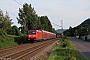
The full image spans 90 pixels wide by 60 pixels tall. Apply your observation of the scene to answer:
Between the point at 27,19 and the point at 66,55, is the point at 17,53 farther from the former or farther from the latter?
the point at 27,19

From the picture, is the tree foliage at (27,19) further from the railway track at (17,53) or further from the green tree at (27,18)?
the railway track at (17,53)

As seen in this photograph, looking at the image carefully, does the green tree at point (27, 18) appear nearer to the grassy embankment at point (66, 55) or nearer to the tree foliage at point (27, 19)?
the tree foliage at point (27, 19)

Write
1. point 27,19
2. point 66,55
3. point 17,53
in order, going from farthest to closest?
1. point 27,19
2. point 17,53
3. point 66,55

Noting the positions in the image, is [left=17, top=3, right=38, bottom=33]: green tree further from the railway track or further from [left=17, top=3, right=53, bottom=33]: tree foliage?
the railway track

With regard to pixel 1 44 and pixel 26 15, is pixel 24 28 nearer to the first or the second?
pixel 26 15

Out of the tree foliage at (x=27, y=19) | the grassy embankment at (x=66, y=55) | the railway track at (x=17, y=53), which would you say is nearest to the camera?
the grassy embankment at (x=66, y=55)

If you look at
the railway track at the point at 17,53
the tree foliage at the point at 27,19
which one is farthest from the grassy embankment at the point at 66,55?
the tree foliage at the point at 27,19

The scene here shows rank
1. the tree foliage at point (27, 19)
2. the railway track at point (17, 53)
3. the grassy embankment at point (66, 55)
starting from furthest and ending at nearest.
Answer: the tree foliage at point (27, 19) → the railway track at point (17, 53) → the grassy embankment at point (66, 55)

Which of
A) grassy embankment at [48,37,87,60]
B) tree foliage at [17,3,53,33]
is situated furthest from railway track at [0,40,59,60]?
tree foliage at [17,3,53,33]

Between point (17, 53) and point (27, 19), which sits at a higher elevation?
point (27, 19)

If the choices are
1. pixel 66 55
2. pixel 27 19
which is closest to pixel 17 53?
pixel 66 55

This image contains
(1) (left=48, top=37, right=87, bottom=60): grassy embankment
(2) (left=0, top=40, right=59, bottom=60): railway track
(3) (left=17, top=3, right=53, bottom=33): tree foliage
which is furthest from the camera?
(3) (left=17, top=3, right=53, bottom=33): tree foliage

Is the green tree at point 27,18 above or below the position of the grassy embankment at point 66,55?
above

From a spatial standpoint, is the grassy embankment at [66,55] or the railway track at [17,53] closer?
the grassy embankment at [66,55]
